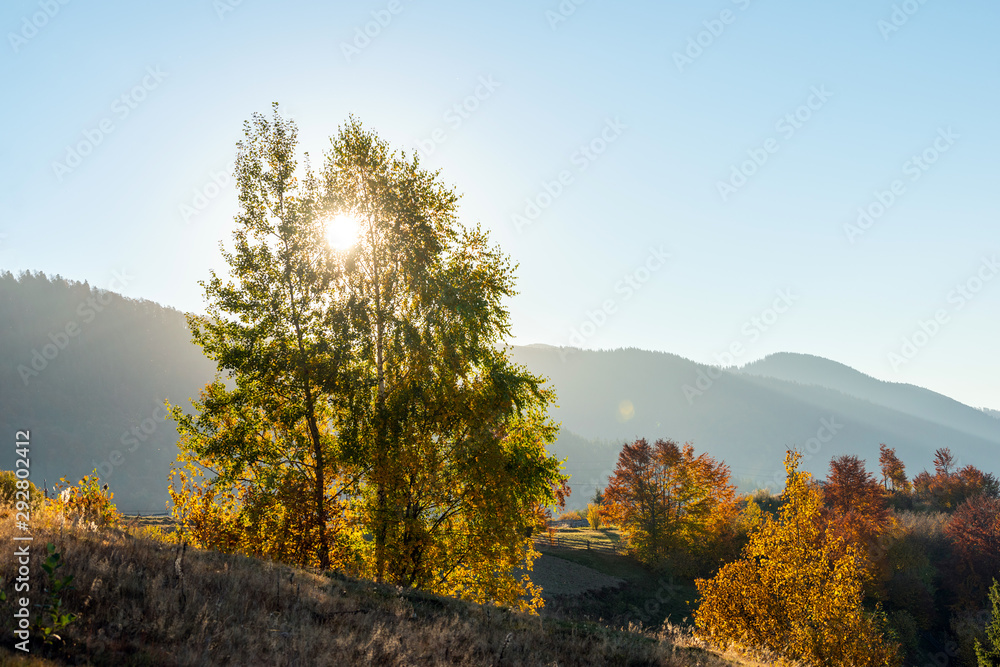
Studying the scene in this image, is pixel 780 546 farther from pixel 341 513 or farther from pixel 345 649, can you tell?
pixel 345 649

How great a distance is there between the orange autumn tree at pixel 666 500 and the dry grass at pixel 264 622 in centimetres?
4764

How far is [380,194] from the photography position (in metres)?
17.5

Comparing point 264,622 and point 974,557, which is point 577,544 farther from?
point 264,622

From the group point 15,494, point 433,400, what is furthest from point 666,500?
point 15,494

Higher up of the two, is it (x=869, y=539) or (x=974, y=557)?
(x=869, y=539)

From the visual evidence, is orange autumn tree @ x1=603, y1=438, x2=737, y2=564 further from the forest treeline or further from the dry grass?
the dry grass

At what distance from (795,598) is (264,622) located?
24.7 metres

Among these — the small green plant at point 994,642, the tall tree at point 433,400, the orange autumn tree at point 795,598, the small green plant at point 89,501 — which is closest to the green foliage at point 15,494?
the small green plant at point 89,501

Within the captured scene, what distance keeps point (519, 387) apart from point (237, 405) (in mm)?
9203

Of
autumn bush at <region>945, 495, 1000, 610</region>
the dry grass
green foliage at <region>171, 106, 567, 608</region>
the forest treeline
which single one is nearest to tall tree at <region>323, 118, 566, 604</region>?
green foliage at <region>171, 106, 567, 608</region>

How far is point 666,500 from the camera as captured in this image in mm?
58312

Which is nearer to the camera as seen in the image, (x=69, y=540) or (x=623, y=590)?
(x=69, y=540)

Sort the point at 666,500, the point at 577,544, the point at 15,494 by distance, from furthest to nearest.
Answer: the point at 577,544, the point at 666,500, the point at 15,494

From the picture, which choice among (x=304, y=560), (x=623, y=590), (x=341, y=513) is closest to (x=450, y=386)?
(x=341, y=513)
